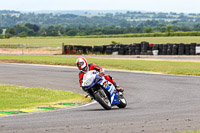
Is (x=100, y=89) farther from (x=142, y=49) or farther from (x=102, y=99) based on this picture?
(x=142, y=49)

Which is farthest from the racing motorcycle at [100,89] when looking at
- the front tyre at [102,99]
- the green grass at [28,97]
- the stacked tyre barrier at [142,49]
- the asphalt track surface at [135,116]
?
the stacked tyre barrier at [142,49]

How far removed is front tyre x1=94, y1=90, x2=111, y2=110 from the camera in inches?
482

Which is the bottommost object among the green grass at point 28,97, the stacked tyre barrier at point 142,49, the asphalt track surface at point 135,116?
the stacked tyre barrier at point 142,49

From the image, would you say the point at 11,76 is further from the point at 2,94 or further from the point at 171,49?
the point at 171,49

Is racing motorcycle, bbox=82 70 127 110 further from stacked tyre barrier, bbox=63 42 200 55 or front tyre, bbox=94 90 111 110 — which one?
stacked tyre barrier, bbox=63 42 200 55

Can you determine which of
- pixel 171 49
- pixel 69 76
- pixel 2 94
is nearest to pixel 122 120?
pixel 2 94

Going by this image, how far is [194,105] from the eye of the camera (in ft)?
43.3

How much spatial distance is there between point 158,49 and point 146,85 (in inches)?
913

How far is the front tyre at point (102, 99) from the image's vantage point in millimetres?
12250

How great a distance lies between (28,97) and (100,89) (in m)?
4.92

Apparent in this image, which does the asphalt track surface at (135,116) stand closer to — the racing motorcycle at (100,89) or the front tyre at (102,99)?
the front tyre at (102,99)

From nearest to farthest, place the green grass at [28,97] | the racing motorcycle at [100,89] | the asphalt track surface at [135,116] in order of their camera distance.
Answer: the asphalt track surface at [135,116], the racing motorcycle at [100,89], the green grass at [28,97]

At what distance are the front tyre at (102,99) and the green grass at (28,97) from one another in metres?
2.76

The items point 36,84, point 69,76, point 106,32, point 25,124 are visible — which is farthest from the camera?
point 106,32
